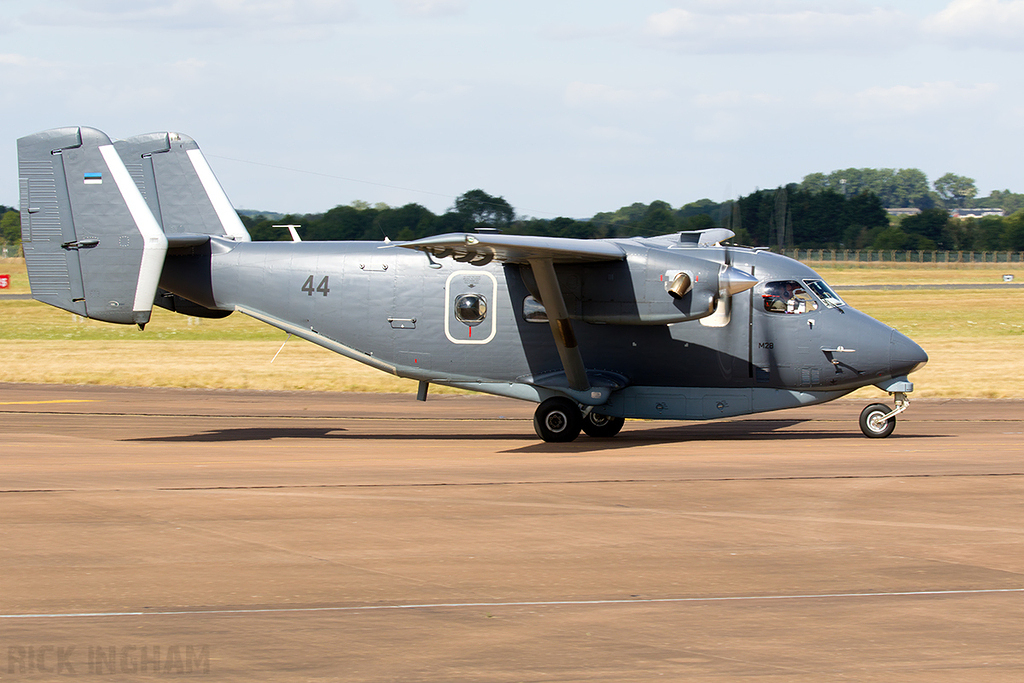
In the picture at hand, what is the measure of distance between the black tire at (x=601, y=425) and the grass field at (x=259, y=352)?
35.6ft

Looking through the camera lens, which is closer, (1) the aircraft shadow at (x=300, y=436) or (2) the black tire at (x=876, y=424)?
(2) the black tire at (x=876, y=424)

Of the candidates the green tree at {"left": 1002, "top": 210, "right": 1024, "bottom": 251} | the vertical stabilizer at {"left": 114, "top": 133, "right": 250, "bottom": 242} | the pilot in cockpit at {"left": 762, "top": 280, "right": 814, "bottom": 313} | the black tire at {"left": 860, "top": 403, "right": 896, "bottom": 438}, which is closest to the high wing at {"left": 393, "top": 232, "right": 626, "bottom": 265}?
the pilot in cockpit at {"left": 762, "top": 280, "right": 814, "bottom": 313}

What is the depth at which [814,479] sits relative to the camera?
45.7 ft

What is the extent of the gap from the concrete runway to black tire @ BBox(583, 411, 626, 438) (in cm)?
148

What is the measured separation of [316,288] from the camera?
20.0 meters

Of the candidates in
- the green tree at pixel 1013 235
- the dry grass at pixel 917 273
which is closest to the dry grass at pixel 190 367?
the dry grass at pixel 917 273

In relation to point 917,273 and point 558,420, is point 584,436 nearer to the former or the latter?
point 558,420

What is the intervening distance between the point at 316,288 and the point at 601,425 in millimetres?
6089

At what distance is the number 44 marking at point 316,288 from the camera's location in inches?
787

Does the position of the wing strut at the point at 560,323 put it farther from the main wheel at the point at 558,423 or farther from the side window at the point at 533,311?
the side window at the point at 533,311

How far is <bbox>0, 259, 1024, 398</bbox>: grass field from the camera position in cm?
3039

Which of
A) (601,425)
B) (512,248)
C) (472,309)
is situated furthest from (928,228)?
(512,248)

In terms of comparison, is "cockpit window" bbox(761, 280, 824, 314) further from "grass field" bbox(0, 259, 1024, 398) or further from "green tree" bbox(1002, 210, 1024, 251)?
"green tree" bbox(1002, 210, 1024, 251)

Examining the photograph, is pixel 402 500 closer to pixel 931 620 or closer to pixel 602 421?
pixel 931 620
